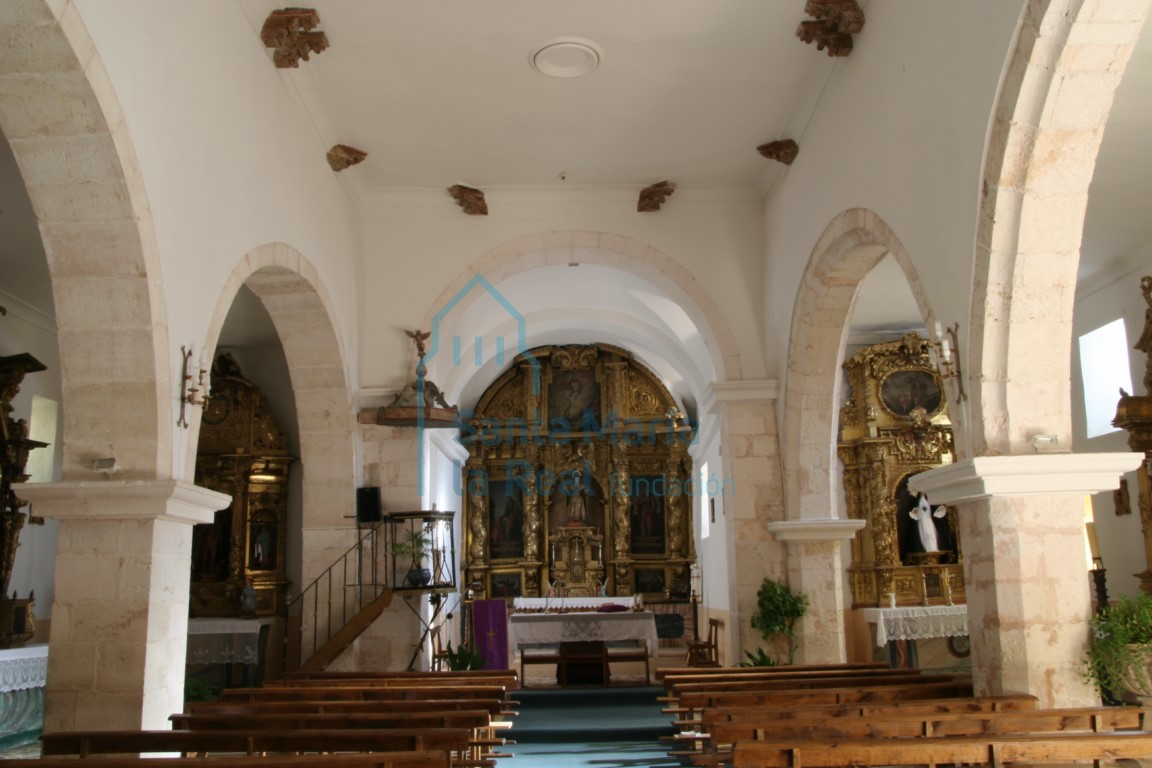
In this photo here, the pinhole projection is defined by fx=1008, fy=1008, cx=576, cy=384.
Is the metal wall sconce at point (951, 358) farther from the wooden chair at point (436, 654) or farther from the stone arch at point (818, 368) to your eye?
the wooden chair at point (436, 654)

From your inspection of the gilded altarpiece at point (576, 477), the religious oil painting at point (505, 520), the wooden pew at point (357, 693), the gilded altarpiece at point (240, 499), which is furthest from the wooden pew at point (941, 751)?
the religious oil painting at point (505, 520)

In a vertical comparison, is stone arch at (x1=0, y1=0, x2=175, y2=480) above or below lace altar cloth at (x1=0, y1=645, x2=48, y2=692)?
above

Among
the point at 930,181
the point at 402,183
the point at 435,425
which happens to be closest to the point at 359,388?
the point at 435,425

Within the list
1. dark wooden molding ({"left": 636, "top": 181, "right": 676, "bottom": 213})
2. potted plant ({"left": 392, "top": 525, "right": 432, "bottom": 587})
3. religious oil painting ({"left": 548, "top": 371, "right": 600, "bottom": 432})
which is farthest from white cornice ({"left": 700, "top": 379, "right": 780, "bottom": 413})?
religious oil painting ({"left": 548, "top": 371, "right": 600, "bottom": 432})

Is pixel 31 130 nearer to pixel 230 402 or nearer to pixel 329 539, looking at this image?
pixel 329 539

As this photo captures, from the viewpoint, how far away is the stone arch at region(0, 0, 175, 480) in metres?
4.88

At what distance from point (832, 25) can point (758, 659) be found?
5.65m

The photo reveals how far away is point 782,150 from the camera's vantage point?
9586 millimetres

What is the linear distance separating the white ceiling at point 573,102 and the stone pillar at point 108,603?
351 cm

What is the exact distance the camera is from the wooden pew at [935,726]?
4.31 meters

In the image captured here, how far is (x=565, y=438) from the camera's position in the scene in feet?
59.4

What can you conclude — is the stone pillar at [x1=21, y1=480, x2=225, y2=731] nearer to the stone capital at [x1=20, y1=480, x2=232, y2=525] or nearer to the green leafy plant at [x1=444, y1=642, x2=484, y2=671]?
Result: the stone capital at [x1=20, y1=480, x2=232, y2=525]

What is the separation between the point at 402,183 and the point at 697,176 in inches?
122

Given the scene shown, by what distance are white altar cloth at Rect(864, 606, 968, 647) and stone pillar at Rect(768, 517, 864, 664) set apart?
1.98m
